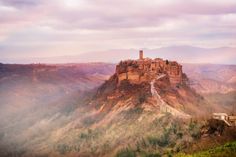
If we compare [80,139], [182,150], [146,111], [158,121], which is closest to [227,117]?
[182,150]

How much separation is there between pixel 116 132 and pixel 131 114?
948 cm

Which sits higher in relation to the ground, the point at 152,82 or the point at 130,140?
the point at 152,82

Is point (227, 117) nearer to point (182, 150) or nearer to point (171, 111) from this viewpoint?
point (182, 150)

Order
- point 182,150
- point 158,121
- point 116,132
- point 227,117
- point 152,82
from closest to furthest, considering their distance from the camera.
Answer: point 182,150 < point 227,117 < point 158,121 < point 116,132 < point 152,82

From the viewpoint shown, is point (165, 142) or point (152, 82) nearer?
point (165, 142)

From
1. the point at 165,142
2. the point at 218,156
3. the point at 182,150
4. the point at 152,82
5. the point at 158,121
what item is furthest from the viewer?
the point at 152,82

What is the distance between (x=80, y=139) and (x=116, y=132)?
15.8 metres

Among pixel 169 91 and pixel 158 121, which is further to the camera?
pixel 169 91

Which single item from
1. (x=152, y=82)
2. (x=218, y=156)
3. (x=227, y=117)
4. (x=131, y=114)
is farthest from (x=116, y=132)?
(x=218, y=156)

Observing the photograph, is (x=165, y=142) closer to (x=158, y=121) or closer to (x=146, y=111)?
(x=158, y=121)

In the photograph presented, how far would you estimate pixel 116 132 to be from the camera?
184000 mm

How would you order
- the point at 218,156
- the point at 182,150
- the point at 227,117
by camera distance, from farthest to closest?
the point at 227,117, the point at 182,150, the point at 218,156

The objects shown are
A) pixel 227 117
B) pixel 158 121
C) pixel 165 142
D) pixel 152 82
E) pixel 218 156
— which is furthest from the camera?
pixel 152 82

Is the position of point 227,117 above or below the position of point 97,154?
above
